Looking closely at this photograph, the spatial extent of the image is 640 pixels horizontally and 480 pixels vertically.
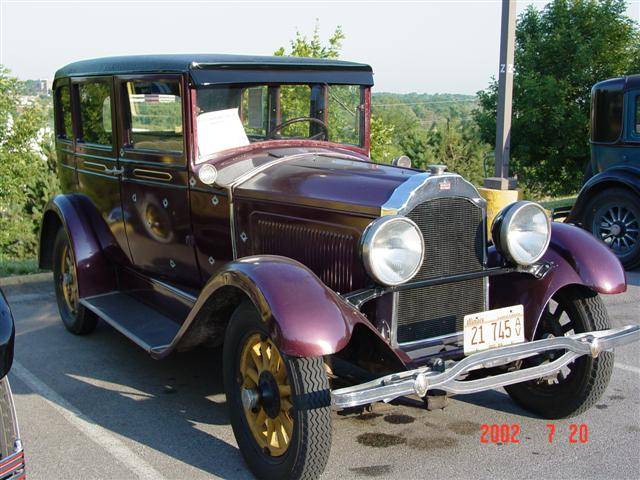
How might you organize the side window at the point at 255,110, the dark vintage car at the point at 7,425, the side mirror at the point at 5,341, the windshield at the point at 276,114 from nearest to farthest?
1. the dark vintage car at the point at 7,425
2. the side mirror at the point at 5,341
3. the windshield at the point at 276,114
4. the side window at the point at 255,110

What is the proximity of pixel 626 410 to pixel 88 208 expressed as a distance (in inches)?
150

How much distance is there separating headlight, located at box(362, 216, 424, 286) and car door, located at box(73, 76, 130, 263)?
243cm

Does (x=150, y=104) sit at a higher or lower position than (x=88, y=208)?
higher

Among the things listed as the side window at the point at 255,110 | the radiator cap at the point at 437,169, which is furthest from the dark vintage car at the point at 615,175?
the radiator cap at the point at 437,169

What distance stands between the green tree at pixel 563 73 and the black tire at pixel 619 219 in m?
9.72

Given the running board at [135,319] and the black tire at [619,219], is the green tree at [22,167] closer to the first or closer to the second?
the running board at [135,319]

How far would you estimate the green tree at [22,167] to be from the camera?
47.5 feet

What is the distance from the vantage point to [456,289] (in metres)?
3.54

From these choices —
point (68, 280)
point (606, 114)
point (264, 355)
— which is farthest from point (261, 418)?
point (606, 114)

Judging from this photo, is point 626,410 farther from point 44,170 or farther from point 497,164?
point 44,170

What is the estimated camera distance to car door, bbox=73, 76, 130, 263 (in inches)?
195

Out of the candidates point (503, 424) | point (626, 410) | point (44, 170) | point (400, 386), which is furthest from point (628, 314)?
point (44, 170)

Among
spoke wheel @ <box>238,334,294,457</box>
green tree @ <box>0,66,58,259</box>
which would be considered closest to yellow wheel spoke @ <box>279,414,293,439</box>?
spoke wheel @ <box>238,334,294,457</box>

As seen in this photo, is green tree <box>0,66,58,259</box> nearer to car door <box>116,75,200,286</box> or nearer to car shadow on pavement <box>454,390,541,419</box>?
car door <box>116,75,200,286</box>
